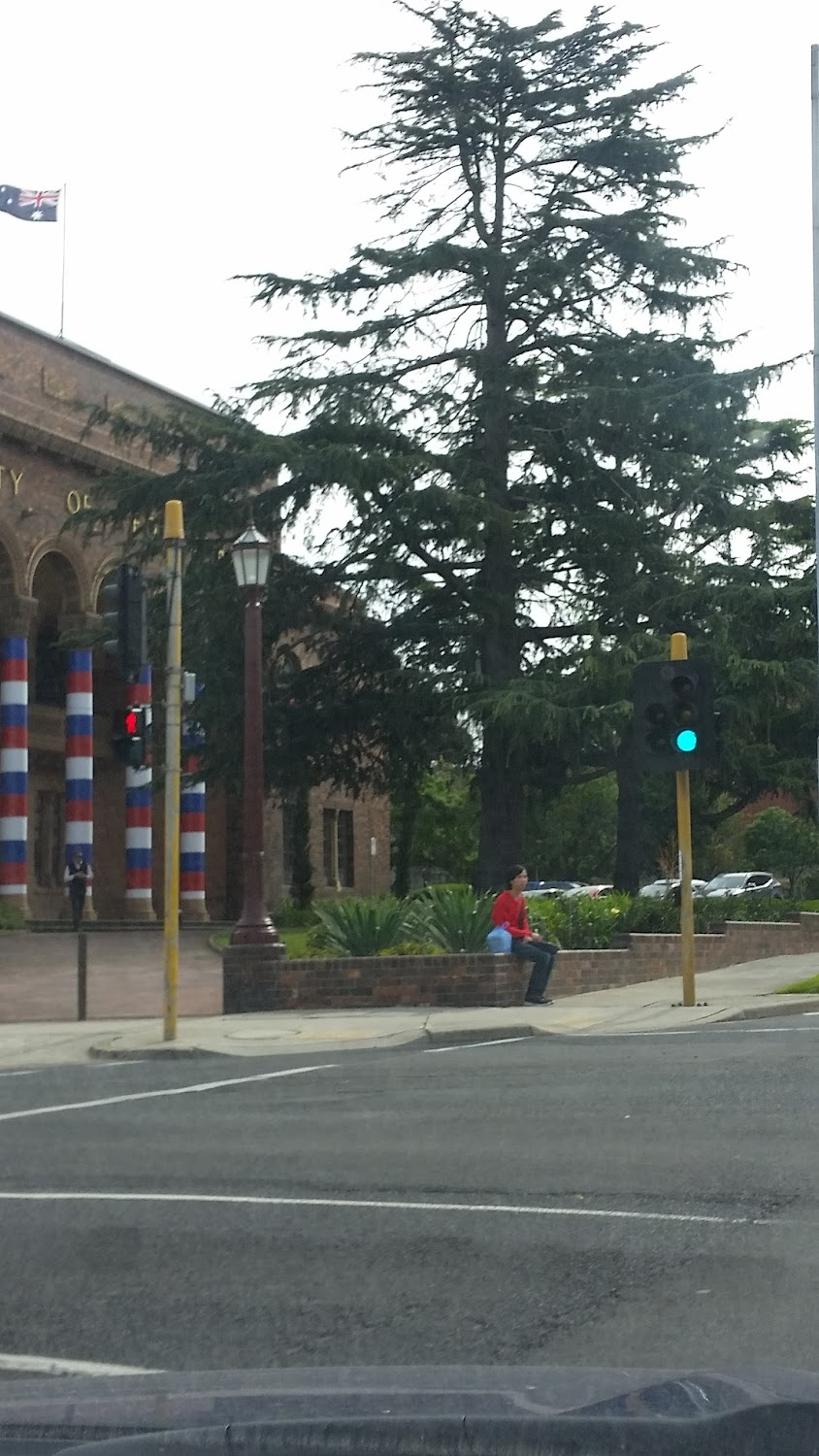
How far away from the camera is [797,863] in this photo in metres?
50.7

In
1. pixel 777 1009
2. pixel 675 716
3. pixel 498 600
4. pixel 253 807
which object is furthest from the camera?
pixel 498 600

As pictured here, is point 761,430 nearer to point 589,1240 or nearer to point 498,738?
point 498,738

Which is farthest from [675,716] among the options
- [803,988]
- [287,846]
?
[287,846]

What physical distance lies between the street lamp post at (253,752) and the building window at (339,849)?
37858 millimetres

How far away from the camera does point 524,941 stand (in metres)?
21.1

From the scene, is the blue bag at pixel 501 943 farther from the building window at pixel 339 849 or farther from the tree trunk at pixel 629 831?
the building window at pixel 339 849

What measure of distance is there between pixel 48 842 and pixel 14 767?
6025mm

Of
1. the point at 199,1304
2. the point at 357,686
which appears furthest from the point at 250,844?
the point at 199,1304

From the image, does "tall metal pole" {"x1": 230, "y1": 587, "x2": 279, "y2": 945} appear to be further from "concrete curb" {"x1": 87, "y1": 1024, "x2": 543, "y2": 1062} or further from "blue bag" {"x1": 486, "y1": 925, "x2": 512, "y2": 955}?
"concrete curb" {"x1": 87, "y1": 1024, "x2": 543, "y2": 1062}

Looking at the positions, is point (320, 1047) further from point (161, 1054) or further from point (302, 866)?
point (302, 866)

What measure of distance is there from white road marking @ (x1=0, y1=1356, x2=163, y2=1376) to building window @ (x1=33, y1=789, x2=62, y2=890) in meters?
46.1

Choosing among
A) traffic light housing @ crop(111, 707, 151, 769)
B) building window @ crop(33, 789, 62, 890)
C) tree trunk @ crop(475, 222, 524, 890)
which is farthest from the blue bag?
building window @ crop(33, 789, 62, 890)

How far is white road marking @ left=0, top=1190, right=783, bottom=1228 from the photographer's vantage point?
25.5 ft

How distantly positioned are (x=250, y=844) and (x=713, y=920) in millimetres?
10947
